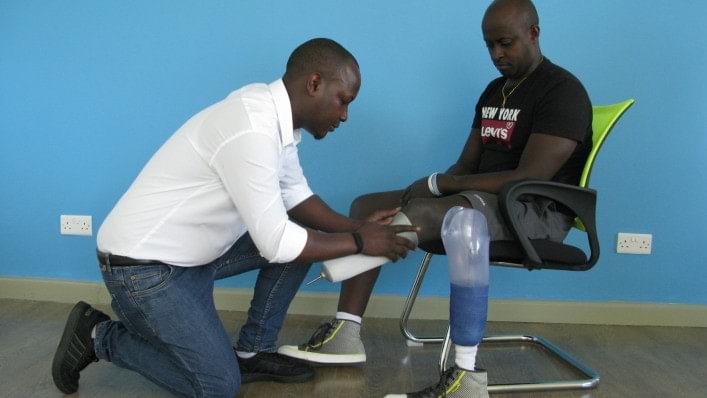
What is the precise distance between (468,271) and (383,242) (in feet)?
0.72

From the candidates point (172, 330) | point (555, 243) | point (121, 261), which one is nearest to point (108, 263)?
point (121, 261)

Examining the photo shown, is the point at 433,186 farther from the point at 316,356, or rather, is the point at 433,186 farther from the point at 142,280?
the point at 142,280

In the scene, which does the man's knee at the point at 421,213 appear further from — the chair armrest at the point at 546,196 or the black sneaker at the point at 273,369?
the black sneaker at the point at 273,369

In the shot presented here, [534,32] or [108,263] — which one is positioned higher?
[534,32]

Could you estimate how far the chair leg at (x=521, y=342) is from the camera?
1989 millimetres

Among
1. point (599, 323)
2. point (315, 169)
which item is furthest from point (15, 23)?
point (599, 323)

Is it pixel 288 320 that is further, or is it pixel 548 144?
pixel 288 320

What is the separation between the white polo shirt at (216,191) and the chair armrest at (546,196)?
0.54 m

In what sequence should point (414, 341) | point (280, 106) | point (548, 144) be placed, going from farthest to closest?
point (414, 341)
point (548, 144)
point (280, 106)

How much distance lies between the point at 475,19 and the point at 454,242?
123cm

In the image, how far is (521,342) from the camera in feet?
8.29

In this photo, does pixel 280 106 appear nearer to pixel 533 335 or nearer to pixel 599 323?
pixel 533 335

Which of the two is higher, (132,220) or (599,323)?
(132,220)

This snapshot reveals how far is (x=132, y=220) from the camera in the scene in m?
1.73
